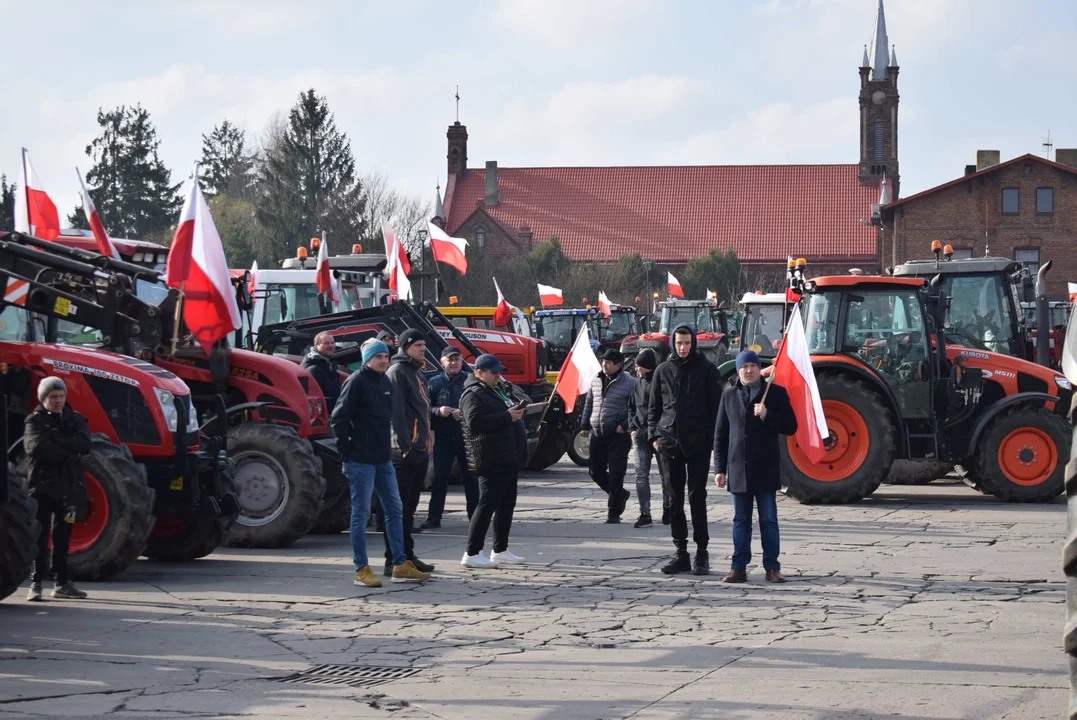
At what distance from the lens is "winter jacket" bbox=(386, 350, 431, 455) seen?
12.3 meters

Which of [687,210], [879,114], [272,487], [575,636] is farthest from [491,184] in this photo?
[575,636]

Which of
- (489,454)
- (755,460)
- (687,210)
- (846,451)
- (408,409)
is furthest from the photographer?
(687,210)

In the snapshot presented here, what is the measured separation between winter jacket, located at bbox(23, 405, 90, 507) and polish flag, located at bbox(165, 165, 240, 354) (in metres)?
1.97

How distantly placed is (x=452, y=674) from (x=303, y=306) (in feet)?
51.9

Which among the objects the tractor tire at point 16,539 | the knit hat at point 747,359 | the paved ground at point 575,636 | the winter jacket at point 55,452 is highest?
the knit hat at point 747,359

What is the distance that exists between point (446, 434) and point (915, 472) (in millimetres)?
7145

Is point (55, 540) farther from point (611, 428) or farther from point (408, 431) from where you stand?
point (611, 428)

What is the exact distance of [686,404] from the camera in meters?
11.6

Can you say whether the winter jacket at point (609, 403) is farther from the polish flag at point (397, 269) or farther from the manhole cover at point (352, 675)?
the manhole cover at point (352, 675)

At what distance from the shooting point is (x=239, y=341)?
17.9 m

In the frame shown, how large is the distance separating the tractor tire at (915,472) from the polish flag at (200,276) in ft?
32.4

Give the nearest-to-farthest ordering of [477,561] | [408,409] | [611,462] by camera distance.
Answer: [477,561]
[408,409]
[611,462]

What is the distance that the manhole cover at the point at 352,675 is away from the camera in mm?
7806

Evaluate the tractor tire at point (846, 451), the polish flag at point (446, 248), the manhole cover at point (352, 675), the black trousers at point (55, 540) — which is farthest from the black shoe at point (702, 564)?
the polish flag at point (446, 248)
